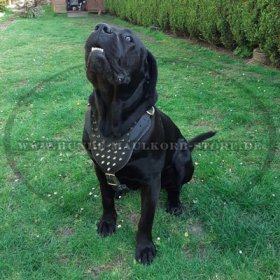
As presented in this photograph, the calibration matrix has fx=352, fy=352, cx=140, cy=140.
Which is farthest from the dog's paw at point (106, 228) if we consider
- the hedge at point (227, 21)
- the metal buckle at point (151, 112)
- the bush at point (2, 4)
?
the bush at point (2, 4)

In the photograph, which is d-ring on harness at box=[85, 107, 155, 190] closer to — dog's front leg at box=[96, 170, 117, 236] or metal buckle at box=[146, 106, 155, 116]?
metal buckle at box=[146, 106, 155, 116]

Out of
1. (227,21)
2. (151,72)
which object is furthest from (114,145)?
(227,21)

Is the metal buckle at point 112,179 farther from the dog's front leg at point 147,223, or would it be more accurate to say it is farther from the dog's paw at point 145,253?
the dog's paw at point 145,253

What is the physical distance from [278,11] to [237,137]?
313cm

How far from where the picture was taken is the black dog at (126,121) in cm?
186

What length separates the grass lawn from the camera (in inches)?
91.6

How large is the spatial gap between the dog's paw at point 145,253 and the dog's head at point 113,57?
110 cm

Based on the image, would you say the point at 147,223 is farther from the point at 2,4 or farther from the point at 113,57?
the point at 2,4

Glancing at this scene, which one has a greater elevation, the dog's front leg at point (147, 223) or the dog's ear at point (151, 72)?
the dog's ear at point (151, 72)

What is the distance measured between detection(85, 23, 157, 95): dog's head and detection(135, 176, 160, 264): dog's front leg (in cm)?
69

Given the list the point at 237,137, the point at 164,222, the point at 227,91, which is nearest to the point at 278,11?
the point at 227,91

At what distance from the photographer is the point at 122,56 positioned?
1.88 m

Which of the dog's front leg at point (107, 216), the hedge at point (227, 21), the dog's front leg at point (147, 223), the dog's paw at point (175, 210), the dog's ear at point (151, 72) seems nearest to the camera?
the dog's ear at point (151, 72)

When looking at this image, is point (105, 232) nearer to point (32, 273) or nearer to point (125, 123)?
point (32, 273)
